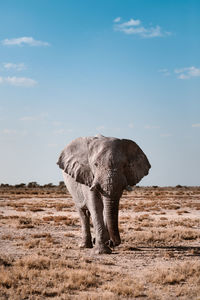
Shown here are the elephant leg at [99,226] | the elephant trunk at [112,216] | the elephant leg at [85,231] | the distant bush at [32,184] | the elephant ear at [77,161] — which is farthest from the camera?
the distant bush at [32,184]

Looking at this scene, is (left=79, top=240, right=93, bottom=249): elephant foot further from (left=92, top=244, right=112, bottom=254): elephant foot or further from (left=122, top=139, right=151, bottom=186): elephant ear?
(left=122, top=139, right=151, bottom=186): elephant ear

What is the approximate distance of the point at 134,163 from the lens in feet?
40.1

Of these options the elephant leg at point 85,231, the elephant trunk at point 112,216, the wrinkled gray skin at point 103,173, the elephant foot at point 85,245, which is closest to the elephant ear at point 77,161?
the wrinkled gray skin at point 103,173

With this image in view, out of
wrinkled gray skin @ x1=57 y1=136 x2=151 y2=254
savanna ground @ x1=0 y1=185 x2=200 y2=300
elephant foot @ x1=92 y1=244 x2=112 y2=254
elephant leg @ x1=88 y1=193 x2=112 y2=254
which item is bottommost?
savanna ground @ x1=0 y1=185 x2=200 y2=300

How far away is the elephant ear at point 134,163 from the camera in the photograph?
39.2 ft

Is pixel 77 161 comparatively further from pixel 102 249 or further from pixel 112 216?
pixel 102 249

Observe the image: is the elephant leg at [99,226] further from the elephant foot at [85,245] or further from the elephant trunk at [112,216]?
the elephant foot at [85,245]

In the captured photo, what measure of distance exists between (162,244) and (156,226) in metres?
5.21

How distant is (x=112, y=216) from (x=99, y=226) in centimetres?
66

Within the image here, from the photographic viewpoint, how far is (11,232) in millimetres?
17062

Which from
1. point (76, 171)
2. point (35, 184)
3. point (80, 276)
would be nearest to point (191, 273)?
point (80, 276)

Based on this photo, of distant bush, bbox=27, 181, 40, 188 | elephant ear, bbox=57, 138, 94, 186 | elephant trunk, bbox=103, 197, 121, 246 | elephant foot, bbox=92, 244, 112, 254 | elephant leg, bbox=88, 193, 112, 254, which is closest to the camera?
elephant trunk, bbox=103, 197, 121, 246

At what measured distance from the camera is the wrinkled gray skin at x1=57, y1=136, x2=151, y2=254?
10922 millimetres

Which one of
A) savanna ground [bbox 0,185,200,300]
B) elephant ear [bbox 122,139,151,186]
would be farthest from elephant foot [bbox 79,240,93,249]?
Answer: elephant ear [bbox 122,139,151,186]
